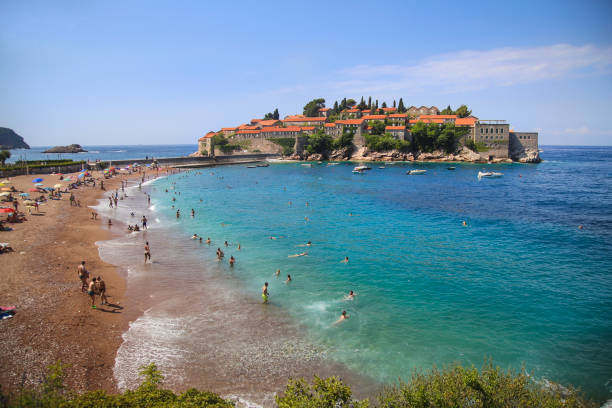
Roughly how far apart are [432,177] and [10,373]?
249ft

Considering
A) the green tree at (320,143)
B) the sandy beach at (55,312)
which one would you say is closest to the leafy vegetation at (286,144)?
the green tree at (320,143)

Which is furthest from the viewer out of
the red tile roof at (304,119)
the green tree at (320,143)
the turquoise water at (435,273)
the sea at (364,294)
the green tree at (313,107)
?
the green tree at (313,107)

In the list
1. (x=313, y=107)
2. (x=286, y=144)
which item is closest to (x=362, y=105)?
(x=313, y=107)

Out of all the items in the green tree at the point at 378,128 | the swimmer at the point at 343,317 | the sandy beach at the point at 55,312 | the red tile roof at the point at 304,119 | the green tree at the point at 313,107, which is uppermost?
the green tree at the point at 313,107

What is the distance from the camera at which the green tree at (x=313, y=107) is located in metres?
149

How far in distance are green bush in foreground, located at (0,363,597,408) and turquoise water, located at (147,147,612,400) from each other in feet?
11.8

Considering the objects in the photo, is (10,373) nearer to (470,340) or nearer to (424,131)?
(470,340)

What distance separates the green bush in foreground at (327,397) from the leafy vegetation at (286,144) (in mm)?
117778

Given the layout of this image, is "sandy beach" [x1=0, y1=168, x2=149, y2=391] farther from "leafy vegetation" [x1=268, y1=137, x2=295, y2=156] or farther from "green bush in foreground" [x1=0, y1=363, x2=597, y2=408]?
"leafy vegetation" [x1=268, y1=137, x2=295, y2=156]

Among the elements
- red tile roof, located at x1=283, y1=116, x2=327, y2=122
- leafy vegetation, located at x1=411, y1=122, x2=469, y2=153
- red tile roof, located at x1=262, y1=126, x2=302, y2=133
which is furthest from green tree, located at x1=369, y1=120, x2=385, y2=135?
red tile roof, located at x1=262, y1=126, x2=302, y2=133

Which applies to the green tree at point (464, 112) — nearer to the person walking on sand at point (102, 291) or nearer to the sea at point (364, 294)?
the sea at point (364, 294)

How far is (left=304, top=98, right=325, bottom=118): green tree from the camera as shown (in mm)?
149188

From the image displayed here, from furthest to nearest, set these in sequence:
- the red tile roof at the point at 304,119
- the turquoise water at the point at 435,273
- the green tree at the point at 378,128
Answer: the red tile roof at the point at 304,119
the green tree at the point at 378,128
the turquoise water at the point at 435,273

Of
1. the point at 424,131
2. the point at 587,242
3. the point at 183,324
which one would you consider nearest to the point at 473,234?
the point at 587,242
